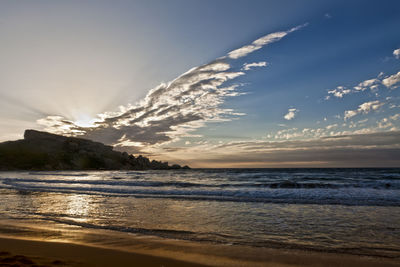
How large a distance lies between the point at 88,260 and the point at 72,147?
174m

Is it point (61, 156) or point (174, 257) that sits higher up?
point (61, 156)

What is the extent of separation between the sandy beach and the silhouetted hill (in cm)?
14200

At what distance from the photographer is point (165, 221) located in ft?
31.0

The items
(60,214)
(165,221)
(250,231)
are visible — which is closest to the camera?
(250,231)

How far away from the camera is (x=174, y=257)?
18.7 ft

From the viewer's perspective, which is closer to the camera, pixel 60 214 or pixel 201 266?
pixel 201 266

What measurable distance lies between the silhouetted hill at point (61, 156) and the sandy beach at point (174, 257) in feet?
466

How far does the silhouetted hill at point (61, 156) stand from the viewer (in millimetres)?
132375

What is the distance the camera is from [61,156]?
146 meters

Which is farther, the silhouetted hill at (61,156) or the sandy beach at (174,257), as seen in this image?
the silhouetted hill at (61,156)

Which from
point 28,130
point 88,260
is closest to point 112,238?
point 88,260

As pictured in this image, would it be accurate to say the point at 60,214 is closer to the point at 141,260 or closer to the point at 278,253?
the point at 141,260

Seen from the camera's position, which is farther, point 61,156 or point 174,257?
point 61,156

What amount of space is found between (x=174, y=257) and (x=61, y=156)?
165m
